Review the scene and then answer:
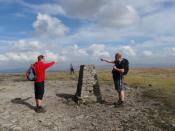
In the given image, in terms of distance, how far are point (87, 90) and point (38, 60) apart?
4729 millimetres

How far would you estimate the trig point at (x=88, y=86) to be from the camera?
20.6 m

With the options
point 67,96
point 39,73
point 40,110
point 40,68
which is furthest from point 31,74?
point 67,96

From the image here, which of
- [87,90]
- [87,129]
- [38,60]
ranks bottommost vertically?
[87,129]

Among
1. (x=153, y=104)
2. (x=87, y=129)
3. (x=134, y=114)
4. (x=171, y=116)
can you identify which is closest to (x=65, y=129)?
(x=87, y=129)

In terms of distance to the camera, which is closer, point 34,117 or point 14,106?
point 34,117

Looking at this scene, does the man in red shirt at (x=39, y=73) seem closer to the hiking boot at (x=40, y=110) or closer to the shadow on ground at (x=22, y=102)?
the hiking boot at (x=40, y=110)

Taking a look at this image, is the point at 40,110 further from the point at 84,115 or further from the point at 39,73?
the point at 84,115

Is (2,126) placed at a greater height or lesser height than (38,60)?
lesser

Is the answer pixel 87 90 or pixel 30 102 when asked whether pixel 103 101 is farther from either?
pixel 30 102

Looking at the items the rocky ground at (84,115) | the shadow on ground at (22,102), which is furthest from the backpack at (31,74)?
the shadow on ground at (22,102)

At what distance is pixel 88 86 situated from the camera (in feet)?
68.6

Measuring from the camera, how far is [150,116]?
1662 centimetres

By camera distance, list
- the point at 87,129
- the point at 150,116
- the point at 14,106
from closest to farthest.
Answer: the point at 87,129, the point at 150,116, the point at 14,106

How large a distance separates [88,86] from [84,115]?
3883 mm
